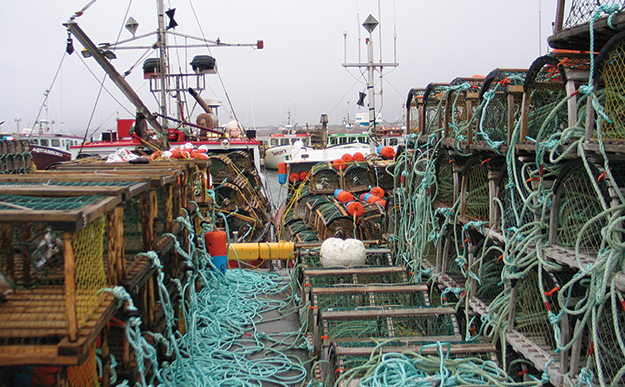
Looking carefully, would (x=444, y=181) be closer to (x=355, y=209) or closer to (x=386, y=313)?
(x=386, y=313)

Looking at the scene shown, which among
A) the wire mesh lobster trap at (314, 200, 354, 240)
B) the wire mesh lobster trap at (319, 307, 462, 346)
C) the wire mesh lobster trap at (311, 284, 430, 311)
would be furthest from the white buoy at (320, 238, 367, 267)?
the wire mesh lobster trap at (314, 200, 354, 240)

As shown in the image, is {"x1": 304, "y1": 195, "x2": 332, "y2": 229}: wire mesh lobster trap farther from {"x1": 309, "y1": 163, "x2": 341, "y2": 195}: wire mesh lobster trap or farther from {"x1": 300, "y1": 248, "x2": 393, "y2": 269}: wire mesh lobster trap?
{"x1": 300, "y1": 248, "x2": 393, "y2": 269}: wire mesh lobster trap

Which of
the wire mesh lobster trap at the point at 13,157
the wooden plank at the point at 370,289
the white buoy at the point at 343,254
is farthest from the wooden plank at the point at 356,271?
the wire mesh lobster trap at the point at 13,157

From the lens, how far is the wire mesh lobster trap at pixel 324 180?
9.01 m

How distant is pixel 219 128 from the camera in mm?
14875

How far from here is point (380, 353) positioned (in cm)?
287

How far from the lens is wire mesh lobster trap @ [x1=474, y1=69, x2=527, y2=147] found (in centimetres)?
287

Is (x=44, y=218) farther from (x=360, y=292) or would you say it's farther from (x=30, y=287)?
(x=360, y=292)

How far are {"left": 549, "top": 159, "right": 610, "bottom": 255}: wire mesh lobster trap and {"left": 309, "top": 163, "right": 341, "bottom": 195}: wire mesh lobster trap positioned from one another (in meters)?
6.54

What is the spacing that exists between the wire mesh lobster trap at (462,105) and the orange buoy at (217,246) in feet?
8.72

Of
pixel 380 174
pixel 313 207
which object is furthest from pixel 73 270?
pixel 380 174

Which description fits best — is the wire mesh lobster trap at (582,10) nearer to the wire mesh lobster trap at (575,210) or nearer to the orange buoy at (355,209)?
the wire mesh lobster trap at (575,210)

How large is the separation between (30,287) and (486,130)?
10.1ft

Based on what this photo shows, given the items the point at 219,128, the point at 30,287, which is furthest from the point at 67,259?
the point at 219,128
